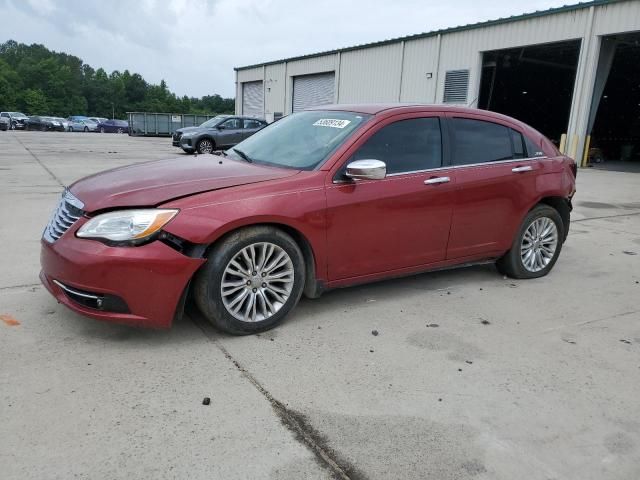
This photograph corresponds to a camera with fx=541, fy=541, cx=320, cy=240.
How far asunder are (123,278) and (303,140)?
1872 mm

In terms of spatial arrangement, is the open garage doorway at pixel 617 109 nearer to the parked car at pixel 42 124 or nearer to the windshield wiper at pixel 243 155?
the windshield wiper at pixel 243 155

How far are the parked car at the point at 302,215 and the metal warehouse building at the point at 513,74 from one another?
15.7 m

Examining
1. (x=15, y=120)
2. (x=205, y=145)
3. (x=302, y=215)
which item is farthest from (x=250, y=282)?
(x=15, y=120)

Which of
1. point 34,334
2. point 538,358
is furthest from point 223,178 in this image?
point 538,358

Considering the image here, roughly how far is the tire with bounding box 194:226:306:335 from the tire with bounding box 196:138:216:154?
16989 mm

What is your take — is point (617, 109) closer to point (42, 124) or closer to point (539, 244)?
point (539, 244)

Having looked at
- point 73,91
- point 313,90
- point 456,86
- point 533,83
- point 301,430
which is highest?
point 73,91

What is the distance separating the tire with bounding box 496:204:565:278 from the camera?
5.16 m

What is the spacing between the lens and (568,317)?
4336 millimetres

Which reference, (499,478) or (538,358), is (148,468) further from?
(538,358)

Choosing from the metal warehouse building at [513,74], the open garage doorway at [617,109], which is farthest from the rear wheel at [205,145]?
the open garage doorway at [617,109]

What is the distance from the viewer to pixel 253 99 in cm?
3878

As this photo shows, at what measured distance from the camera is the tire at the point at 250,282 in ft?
11.5

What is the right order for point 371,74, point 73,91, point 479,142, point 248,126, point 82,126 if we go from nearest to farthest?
point 479,142, point 248,126, point 371,74, point 82,126, point 73,91
